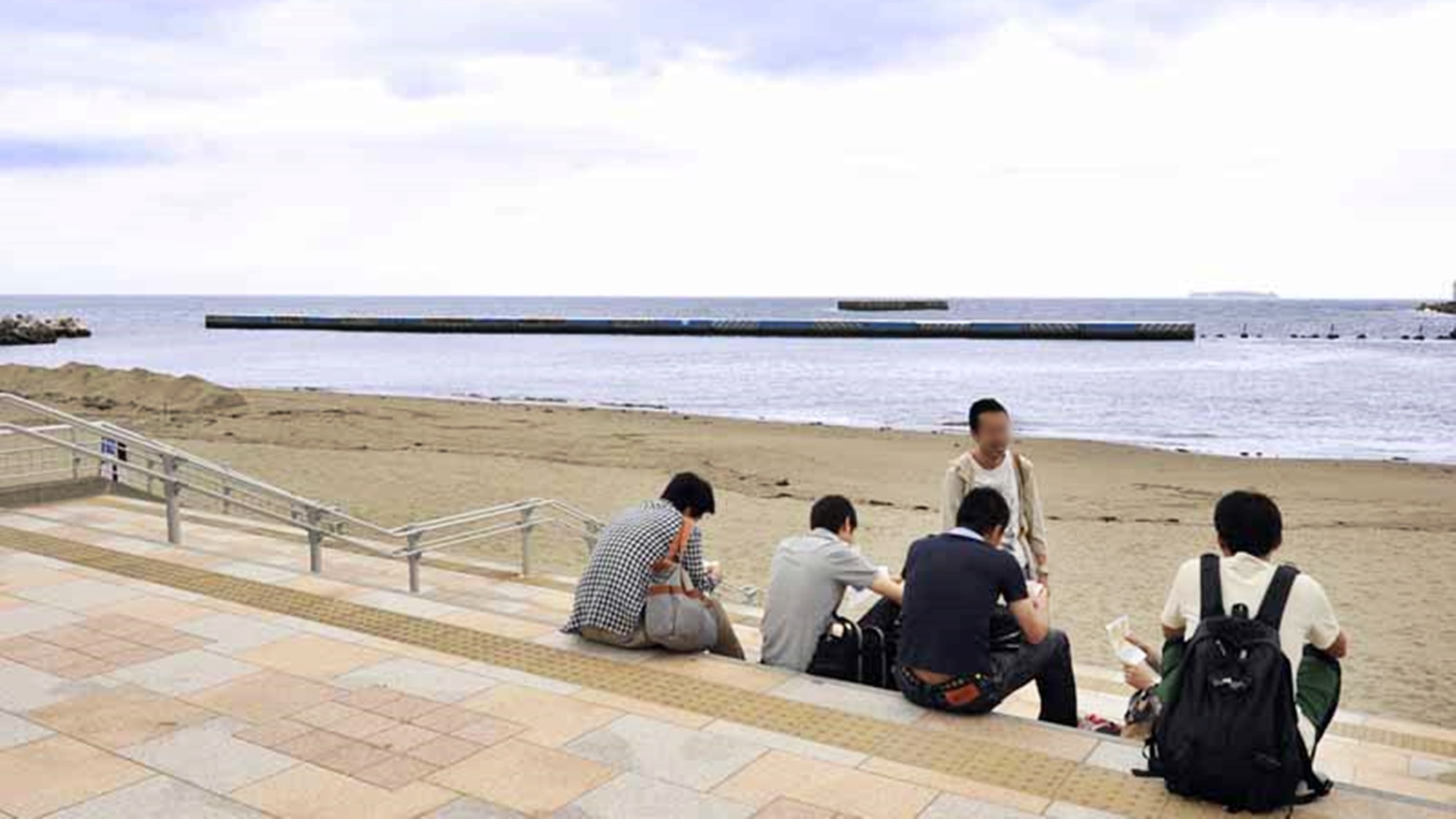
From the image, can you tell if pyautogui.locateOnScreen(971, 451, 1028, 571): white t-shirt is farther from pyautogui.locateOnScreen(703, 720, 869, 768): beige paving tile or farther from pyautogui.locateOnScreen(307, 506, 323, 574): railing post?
pyautogui.locateOnScreen(307, 506, 323, 574): railing post

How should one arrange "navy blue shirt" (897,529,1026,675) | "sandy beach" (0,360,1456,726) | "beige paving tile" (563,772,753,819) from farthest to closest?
1. "sandy beach" (0,360,1456,726)
2. "navy blue shirt" (897,529,1026,675)
3. "beige paving tile" (563,772,753,819)

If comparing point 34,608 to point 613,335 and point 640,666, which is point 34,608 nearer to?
point 640,666

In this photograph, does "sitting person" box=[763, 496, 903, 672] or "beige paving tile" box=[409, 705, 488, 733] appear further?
"sitting person" box=[763, 496, 903, 672]

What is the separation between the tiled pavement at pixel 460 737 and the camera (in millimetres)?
4172

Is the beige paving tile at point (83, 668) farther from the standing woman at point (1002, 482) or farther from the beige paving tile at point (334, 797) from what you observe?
the standing woman at point (1002, 482)

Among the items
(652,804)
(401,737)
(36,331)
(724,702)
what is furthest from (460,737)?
(36,331)

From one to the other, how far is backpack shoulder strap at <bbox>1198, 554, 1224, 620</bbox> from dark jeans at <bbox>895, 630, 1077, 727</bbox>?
97cm

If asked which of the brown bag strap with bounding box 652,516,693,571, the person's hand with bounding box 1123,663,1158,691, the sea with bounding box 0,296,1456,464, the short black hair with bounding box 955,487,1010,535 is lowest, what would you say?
the sea with bounding box 0,296,1456,464

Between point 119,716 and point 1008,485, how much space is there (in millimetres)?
4203

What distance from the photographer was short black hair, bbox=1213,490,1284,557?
4.16m

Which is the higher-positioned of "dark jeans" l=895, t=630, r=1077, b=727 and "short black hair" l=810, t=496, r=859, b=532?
"short black hair" l=810, t=496, r=859, b=532

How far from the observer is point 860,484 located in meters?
18.5

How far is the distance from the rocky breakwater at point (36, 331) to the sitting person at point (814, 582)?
77470mm

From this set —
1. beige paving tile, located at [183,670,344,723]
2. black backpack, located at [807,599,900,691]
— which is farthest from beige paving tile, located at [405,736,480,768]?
black backpack, located at [807,599,900,691]
